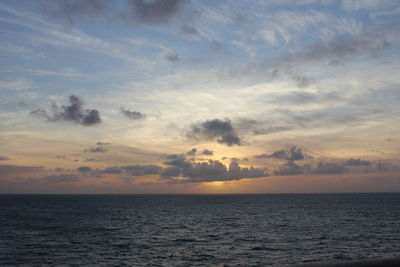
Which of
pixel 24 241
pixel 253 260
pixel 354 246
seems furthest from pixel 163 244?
pixel 354 246

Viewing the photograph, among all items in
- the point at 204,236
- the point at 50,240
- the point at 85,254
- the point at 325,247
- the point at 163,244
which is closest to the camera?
the point at 85,254

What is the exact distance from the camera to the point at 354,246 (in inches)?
1791

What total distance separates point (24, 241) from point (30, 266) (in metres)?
18.3

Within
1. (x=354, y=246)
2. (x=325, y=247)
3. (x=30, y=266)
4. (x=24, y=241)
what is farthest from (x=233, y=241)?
(x=24, y=241)

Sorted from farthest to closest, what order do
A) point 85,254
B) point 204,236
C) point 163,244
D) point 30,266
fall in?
point 204,236, point 163,244, point 85,254, point 30,266

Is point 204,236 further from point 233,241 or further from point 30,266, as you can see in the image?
point 30,266

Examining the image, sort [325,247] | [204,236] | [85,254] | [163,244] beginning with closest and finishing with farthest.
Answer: [85,254]
[325,247]
[163,244]
[204,236]

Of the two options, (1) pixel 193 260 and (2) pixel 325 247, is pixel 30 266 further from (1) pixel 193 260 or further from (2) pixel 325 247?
(2) pixel 325 247

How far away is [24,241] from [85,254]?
15863 millimetres

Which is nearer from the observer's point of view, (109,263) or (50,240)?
(109,263)

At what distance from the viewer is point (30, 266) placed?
3578 cm

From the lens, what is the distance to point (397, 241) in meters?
49.9

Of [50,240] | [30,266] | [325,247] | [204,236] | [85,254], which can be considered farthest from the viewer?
[204,236]

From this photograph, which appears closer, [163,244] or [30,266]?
[30,266]
